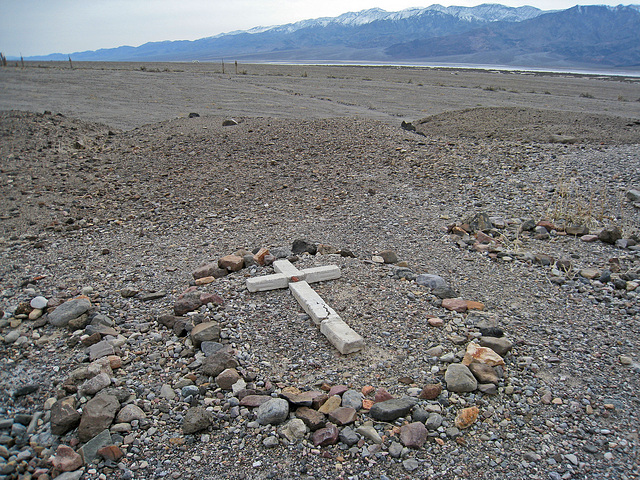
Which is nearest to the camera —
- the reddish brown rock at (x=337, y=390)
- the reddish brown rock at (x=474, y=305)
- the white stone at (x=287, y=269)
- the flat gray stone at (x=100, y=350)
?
the reddish brown rock at (x=337, y=390)

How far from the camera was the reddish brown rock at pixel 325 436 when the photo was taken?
2723 millimetres

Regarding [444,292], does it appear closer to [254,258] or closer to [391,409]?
[391,409]

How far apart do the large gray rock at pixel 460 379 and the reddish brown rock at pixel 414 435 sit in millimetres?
441

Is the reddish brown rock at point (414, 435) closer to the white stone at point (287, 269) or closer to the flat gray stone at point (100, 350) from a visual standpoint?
the white stone at point (287, 269)

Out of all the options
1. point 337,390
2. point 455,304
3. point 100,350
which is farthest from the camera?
point 455,304

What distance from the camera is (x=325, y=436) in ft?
8.98

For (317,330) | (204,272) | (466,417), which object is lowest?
(466,417)

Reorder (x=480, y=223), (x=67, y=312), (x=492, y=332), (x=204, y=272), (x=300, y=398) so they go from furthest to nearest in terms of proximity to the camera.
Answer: (x=480, y=223), (x=204, y=272), (x=67, y=312), (x=492, y=332), (x=300, y=398)

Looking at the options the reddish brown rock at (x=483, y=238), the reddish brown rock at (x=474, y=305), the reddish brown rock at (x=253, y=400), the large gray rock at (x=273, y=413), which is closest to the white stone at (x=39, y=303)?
the reddish brown rock at (x=253, y=400)

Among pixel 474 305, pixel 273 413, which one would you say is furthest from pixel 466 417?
pixel 474 305

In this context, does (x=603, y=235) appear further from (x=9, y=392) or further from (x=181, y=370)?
(x=9, y=392)

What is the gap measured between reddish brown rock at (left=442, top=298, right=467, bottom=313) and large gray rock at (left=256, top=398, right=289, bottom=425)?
1.84 metres

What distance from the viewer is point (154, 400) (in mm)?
3100

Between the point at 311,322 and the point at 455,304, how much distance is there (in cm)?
130
